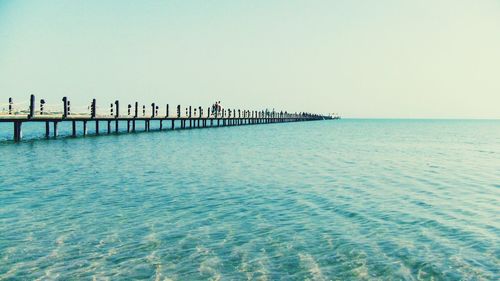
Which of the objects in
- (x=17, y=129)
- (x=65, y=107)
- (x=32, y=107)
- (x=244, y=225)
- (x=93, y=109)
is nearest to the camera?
(x=244, y=225)

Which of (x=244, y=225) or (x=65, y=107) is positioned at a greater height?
(x=65, y=107)

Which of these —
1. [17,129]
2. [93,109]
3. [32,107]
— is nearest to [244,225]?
[32,107]

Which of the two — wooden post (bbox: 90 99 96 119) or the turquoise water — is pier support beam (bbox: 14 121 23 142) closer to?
wooden post (bbox: 90 99 96 119)

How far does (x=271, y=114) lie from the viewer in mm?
114688

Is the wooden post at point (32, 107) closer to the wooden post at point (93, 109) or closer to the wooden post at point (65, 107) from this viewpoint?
the wooden post at point (65, 107)

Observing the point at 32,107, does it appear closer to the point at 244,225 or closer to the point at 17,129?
the point at 17,129

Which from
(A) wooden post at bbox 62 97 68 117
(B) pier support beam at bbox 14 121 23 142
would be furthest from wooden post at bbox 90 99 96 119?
(B) pier support beam at bbox 14 121 23 142

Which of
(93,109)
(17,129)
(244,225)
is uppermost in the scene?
(93,109)

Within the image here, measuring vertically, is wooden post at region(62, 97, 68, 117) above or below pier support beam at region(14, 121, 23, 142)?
above

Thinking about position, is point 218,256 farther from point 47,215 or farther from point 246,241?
point 47,215

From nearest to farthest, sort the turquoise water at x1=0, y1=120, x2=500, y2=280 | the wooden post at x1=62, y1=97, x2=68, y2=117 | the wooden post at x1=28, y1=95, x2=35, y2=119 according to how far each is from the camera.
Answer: the turquoise water at x1=0, y1=120, x2=500, y2=280, the wooden post at x1=28, y1=95, x2=35, y2=119, the wooden post at x1=62, y1=97, x2=68, y2=117

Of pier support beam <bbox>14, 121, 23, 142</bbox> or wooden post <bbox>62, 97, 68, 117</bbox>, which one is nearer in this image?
pier support beam <bbox>14, 121, 23, 142</bbox>

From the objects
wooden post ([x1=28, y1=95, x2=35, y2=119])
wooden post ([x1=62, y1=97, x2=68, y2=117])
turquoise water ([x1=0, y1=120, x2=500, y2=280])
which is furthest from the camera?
wooden post ([x1=62, y1=97, x2=68, y2=117])

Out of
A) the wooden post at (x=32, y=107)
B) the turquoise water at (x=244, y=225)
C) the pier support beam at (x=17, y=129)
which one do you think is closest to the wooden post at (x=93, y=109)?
the pier support beam at (x=17, y=129)
